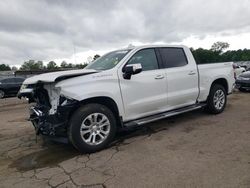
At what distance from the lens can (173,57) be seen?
625cm

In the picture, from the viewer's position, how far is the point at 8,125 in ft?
25.0

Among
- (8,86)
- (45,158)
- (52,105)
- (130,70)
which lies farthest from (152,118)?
(8,86)

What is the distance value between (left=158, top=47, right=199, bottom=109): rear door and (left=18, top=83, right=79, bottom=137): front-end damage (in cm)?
231

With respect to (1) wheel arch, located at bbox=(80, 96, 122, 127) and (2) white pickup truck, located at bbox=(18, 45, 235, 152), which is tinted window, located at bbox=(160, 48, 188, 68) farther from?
(1) wheel arch, located at bbox=(80, 96, 122, 127)

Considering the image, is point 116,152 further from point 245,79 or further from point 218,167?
point 245,79

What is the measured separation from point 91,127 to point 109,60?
165cm

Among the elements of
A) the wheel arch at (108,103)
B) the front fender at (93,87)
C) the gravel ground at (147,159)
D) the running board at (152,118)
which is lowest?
the gravel ground at (147,159)

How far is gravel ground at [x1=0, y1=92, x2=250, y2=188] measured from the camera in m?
3.61

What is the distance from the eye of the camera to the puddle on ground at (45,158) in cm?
445

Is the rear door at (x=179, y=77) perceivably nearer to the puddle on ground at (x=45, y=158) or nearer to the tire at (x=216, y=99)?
the tire at (x=216, y=99)

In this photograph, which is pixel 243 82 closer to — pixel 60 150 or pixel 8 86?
pixel 60 150

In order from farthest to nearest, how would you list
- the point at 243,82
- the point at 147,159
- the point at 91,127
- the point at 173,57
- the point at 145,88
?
the point at 243,82 < the point at 173,57 < the point at 145,88 < the point at 91,127 < the point at 147,159

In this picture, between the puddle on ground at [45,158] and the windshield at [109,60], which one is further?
the windshield at [109,60]

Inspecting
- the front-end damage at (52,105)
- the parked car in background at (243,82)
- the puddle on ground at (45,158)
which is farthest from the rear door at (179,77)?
the parked car in background at (243,82)
